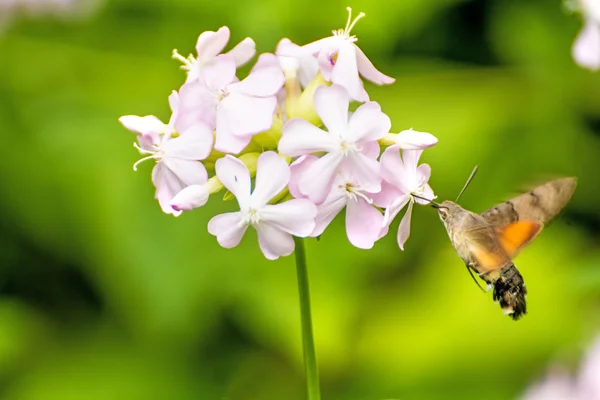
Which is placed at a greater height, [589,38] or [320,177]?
[589,38]

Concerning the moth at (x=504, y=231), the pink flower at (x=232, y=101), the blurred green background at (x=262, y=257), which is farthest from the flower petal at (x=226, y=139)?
the blurred green background at (x=262, y=257)

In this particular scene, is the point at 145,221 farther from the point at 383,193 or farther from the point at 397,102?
the point at 383,193

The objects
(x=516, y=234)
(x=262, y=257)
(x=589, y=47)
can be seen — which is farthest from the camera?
(x=262, y=257)

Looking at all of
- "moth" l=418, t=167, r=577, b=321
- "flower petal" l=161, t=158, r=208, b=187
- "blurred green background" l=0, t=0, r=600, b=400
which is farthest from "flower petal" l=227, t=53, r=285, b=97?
"blurred green background" l=0, t=0, r=600, b=400

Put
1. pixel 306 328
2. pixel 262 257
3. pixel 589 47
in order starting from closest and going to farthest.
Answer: pixel 306 328 → pixel 589 47 → pixel 262 257

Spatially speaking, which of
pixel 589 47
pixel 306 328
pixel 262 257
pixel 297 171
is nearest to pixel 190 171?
pixel 297 171

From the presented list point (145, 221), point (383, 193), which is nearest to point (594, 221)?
point (145, 221)

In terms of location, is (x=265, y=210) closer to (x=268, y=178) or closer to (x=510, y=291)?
(x=268, y=178)
